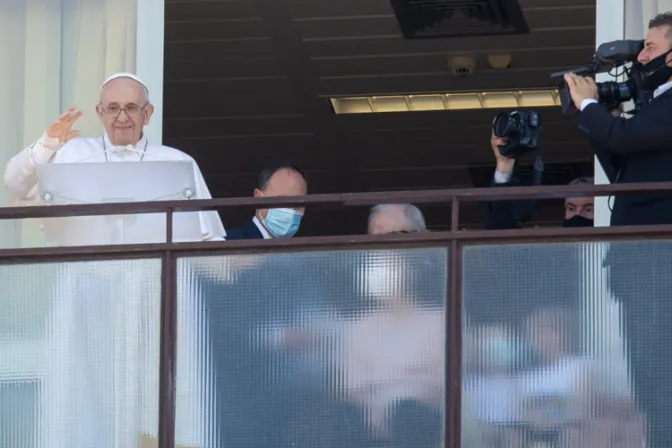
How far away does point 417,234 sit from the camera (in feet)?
23.6

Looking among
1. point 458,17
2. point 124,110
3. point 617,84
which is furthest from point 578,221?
point 458,17

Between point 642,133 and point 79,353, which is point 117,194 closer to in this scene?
point 79,353

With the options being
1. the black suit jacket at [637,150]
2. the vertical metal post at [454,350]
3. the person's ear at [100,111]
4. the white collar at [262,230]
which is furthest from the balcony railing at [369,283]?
the person's ear at [100,111]

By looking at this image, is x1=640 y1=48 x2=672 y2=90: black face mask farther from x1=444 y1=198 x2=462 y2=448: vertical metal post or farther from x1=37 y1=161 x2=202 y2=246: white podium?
x1=37 y1=161 x2=202 y2=246: white podium

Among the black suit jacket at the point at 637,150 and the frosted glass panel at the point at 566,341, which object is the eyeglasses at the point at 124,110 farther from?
the black suit jacket at the point at 637,150

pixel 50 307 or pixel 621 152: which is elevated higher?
pixel 621 152

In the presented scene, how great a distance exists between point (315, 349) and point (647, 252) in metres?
1.30

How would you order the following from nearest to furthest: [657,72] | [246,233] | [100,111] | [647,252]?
1. [647,252]
2. [657,72]
3. [246,233]
4. [100,111]

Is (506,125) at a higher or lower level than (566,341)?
higher

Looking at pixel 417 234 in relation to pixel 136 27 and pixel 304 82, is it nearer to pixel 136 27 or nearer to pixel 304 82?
pixel 136 27

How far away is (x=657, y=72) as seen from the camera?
722cm

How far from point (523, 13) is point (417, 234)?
476 cm

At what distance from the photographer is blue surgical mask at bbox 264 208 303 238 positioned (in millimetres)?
8086

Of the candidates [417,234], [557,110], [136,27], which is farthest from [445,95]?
[417,234]
